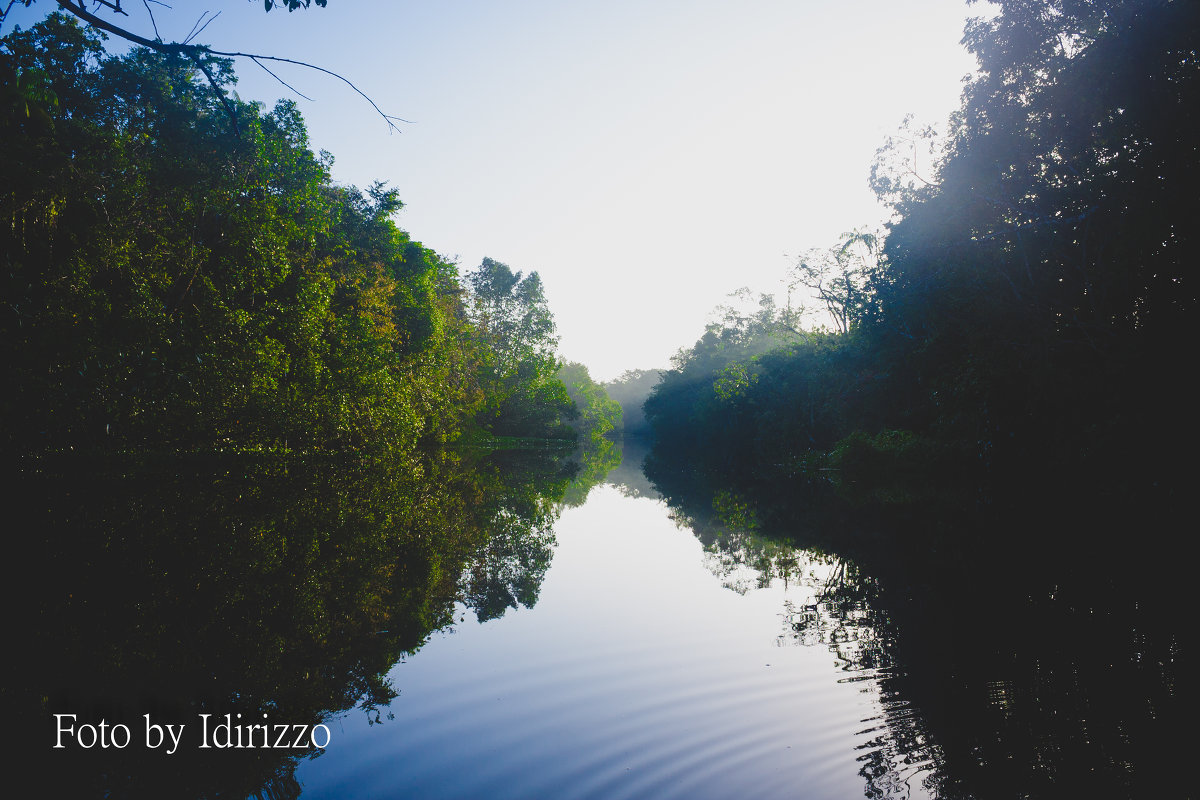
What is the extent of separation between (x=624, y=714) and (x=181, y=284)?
18.9 metres

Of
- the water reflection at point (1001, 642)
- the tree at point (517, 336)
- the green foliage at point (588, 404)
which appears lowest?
the water reflection at point (1001, 642)

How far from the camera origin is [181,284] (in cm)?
1692

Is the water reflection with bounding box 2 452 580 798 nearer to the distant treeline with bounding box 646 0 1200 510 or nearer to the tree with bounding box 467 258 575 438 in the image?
the distant treeline with bounding box 646 0 1200 510

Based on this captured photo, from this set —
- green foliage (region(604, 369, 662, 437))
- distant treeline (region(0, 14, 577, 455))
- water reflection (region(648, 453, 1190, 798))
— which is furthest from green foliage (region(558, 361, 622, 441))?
water reflection (region(648, 453, 1190, 798))

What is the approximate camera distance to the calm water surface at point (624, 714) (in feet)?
9.79

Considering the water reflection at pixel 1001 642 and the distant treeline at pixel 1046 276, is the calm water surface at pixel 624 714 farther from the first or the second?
the distant treeline at pixel 1046 276

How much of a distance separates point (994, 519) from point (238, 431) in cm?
2076

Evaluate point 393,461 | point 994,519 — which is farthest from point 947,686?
point 393,461

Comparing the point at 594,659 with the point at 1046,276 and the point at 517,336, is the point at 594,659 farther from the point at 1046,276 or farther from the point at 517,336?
the point at 517,336

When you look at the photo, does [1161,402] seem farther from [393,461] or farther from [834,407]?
[393,461]

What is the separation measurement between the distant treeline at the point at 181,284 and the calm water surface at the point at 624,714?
9661 millimetres

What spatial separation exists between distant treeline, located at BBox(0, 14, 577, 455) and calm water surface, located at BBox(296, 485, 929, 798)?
9661 millimetres

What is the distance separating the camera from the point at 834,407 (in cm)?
2847

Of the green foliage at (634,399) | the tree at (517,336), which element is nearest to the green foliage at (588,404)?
the green foliage at (634,399)
